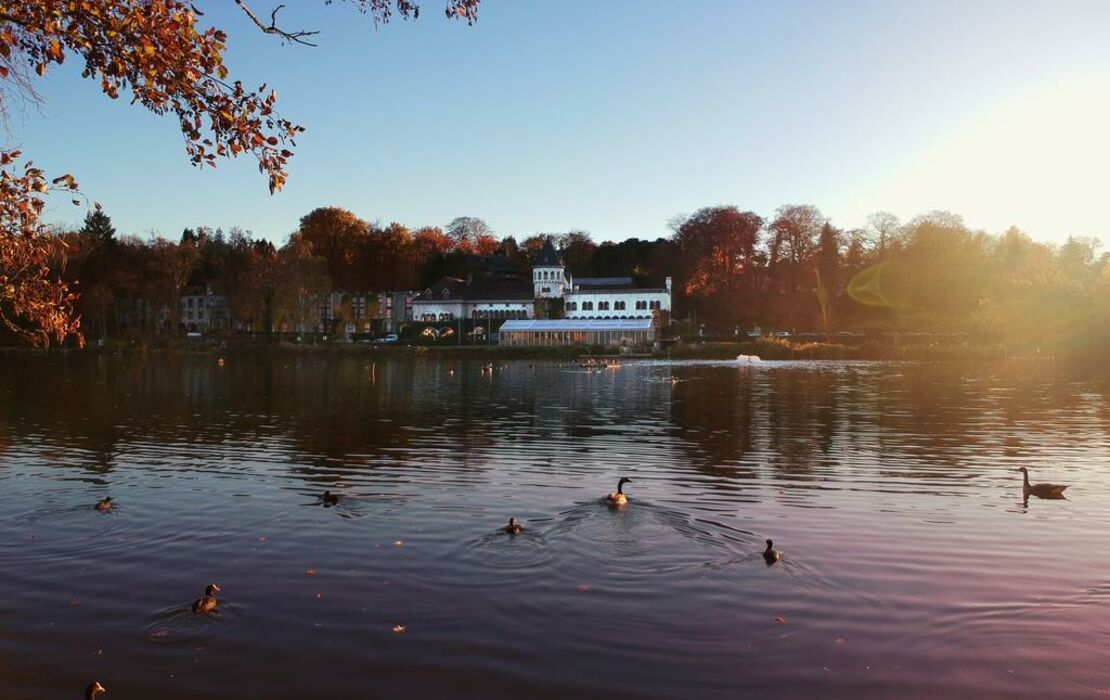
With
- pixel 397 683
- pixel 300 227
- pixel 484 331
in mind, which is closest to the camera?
pixel 397 683

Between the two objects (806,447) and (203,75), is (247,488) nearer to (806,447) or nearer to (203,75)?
(203,75)

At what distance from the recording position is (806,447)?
926 inches

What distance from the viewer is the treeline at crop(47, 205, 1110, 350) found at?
3516 inches

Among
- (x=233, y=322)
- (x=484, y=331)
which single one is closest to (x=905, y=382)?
(x=484, y=331)

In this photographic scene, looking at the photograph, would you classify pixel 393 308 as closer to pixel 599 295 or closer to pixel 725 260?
pixel 599 295

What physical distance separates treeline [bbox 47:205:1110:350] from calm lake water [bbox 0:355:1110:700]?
71033 mm

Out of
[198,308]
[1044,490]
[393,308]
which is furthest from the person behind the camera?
[198,308]

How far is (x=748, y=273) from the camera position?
361ft

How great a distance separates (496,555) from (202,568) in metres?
4.11

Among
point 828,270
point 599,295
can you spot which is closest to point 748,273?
point 828,270

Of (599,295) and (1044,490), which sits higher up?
(599,295)

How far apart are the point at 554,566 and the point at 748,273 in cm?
10348

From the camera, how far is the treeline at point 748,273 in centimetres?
8931

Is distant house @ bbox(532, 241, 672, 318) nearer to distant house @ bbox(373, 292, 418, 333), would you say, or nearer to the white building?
the white building
